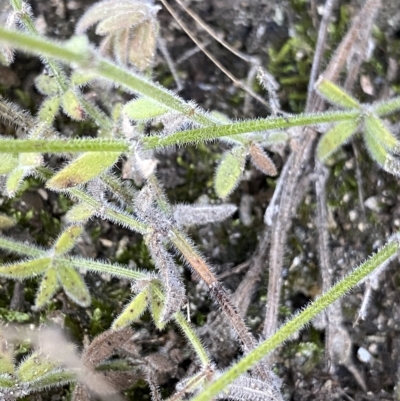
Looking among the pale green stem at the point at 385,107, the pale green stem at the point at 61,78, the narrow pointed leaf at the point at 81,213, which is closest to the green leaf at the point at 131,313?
the narrow pointed leaf at the point at 81,213

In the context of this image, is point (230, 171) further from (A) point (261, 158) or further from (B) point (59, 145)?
(B) point (59, 145)

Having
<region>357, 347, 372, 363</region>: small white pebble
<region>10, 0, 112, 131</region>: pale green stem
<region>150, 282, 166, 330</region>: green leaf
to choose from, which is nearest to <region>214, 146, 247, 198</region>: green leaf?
<region>150, 282, 166, 330</region>: green leaf

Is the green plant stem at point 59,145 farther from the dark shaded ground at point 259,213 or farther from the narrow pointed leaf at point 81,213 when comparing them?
the dark shaded ground at point 259,213

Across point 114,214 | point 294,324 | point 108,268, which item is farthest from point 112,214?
point 294,324

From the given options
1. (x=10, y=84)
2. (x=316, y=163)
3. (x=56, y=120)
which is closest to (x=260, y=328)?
(x=316, y=163)

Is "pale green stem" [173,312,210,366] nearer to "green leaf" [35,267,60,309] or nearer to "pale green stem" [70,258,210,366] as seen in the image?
"pale green stem" [70,258,210,366]

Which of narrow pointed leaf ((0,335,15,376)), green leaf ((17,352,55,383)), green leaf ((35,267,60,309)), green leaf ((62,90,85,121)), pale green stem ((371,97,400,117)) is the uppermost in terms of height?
pale green stem ((371,97,400,117))
